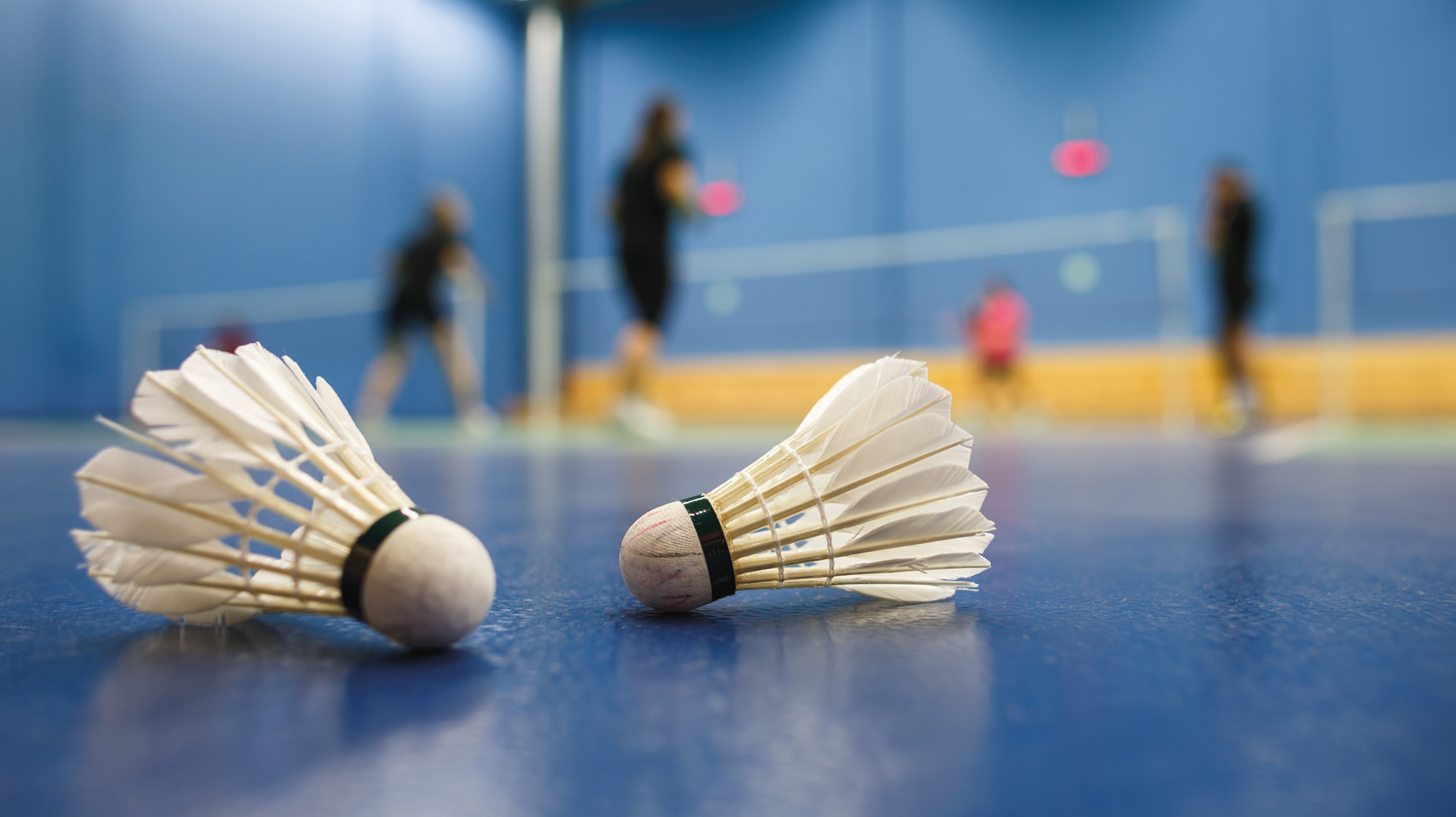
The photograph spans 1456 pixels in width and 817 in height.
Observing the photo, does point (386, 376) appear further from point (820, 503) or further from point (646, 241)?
point (820, 503)

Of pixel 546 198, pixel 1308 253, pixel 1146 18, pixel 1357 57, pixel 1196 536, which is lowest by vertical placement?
pixel 1196 536

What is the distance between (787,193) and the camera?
852 centimetres

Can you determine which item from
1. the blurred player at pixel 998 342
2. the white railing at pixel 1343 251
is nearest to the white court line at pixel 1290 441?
the white railing at pixel 1343 251

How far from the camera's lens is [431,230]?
5680mm

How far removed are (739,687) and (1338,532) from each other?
0.89m

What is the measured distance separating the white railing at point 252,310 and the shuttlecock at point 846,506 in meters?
6.10

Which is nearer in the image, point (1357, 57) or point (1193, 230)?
point (1357, 57)

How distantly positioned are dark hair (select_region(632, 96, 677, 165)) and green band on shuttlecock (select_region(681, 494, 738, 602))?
385cm

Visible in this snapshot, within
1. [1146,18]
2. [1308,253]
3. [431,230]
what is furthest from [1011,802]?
[1146,18]

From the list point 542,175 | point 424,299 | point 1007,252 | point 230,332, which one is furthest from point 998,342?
point 230,332

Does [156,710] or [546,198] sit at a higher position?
[546,198]

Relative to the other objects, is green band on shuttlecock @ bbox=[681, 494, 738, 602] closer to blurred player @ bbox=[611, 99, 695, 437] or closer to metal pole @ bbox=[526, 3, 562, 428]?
blurred player @ bbox=[611, 99, 695, 437]

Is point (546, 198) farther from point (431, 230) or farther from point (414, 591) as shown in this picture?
point (414, 591)

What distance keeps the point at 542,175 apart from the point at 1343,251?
232 inches
